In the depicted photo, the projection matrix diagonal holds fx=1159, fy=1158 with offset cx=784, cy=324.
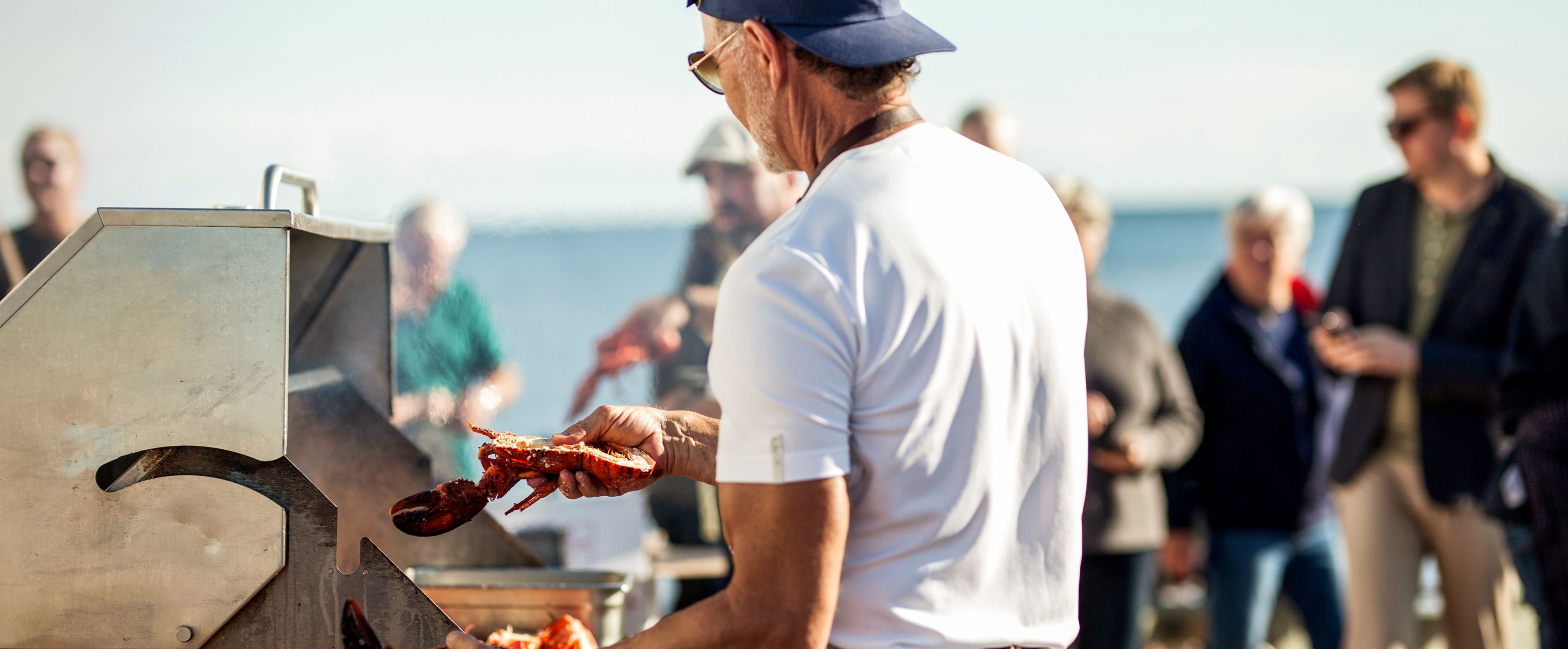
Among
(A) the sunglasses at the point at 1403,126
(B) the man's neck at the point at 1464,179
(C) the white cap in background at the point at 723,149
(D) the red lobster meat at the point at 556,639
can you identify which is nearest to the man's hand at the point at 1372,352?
(B) the man's neck at the point at 1464,179

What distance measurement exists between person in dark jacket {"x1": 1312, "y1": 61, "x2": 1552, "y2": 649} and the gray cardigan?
586 millimetres

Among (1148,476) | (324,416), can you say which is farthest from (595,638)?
(1148,476)

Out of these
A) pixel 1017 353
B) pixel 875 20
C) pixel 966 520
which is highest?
pixel 875 20

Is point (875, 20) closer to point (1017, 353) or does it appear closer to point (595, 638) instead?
point (1017, 353)

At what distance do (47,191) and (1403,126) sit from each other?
5.40 m

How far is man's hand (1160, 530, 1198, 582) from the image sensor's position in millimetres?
4699

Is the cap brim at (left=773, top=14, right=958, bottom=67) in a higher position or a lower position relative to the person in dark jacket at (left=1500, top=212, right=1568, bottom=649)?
higher

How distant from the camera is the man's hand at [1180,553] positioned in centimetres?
470

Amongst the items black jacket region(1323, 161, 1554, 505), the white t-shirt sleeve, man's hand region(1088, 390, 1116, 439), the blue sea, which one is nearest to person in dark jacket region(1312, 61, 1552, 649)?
black jacket region(1323, 161, 1554, 505)

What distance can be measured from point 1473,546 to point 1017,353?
327cm

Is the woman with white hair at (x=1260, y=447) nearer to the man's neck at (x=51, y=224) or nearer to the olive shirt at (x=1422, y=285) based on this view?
the olive shirt at (x=1422, y=285)

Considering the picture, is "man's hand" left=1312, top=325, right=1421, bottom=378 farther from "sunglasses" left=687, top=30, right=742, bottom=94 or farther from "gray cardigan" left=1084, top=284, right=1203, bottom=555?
"sunglasses" left=687, top=30, right=742, bottom=94

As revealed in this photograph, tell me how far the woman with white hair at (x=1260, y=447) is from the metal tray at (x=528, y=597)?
9.27 feet

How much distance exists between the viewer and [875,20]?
1.53 meters
